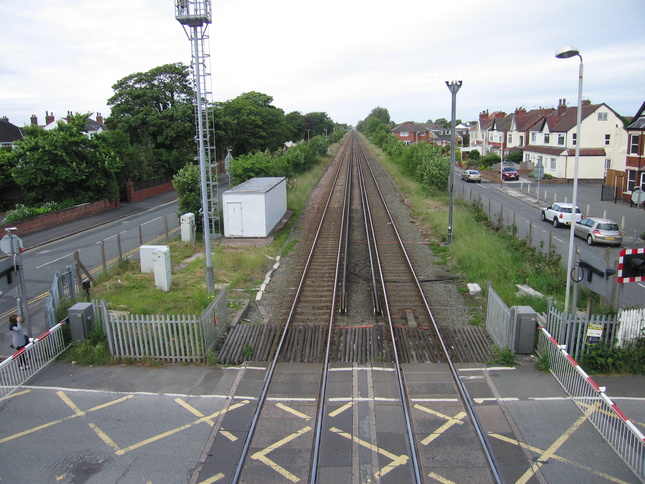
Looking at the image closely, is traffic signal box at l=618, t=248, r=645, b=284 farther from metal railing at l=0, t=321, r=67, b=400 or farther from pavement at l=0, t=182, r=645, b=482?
metal railing at l=0, t=321, r=67, b=400

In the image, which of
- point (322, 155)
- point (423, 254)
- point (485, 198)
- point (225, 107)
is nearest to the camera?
point (423, 254)

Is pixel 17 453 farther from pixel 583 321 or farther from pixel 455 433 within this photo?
pixel 583 321

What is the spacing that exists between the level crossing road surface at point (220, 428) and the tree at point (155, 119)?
38326mm

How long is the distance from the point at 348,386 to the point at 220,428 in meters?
2.50

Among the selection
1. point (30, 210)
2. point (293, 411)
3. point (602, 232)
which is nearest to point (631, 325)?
point (293, 411)

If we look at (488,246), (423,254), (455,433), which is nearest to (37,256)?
(423,254)

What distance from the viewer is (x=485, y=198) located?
1524 inches

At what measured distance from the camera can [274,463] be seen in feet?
23.4

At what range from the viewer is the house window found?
34.2m

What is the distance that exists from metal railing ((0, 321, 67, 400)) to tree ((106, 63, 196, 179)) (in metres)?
36.2

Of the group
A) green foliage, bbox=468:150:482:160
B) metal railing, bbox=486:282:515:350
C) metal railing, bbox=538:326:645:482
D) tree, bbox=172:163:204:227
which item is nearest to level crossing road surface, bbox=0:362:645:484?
metal railing, bbox=538:326:645:482

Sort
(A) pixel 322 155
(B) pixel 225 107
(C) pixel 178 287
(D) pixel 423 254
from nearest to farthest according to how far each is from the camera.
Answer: (C) pixel 178 287
(D) pixel 423 254
(B) pixel 225 107
(A) pixel 322 155

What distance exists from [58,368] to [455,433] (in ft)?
26.2

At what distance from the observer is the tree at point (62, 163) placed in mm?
30141
